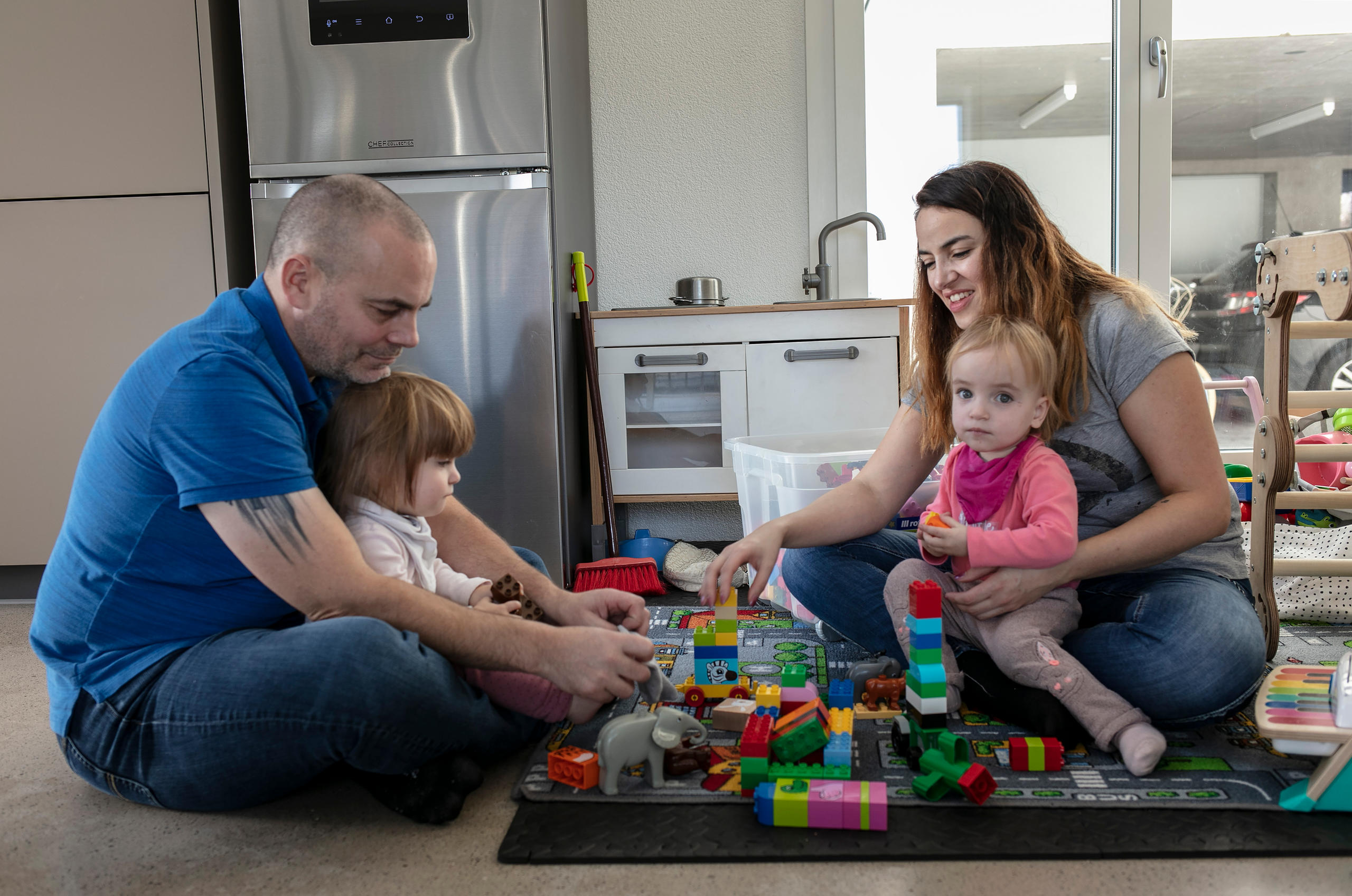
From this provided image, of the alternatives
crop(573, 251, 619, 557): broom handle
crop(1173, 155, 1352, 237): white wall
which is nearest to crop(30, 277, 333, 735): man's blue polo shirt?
crop(573, 251, 619, 557): broom handle

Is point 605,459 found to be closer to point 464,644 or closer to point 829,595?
point 829,595

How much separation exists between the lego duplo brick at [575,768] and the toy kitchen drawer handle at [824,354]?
1.53m

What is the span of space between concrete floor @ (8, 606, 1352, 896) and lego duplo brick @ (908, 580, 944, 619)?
0.93 ft

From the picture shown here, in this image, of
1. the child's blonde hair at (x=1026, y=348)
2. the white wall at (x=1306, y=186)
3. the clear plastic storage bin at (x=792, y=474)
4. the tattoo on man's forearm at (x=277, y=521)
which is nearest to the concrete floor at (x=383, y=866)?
the tattoo on man's forearm at (x=277, y=521)

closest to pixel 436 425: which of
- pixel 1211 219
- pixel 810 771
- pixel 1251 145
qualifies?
pixel 810 771

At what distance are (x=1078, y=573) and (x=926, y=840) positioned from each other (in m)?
0.46

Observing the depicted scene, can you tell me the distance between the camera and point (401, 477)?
3.89 ft

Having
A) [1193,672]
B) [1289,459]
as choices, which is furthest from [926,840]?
[1289,459]

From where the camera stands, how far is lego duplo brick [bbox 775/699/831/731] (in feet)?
3.59

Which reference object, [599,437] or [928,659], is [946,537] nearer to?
[928,659]

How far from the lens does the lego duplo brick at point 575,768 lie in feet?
3.57

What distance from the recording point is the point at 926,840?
0.96 meters

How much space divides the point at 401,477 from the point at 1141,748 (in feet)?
3.15

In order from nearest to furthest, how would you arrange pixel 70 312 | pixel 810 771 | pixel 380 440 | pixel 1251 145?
pixel 810 771, pixel 380 440, pixel 70 312, pixel 1251 145
